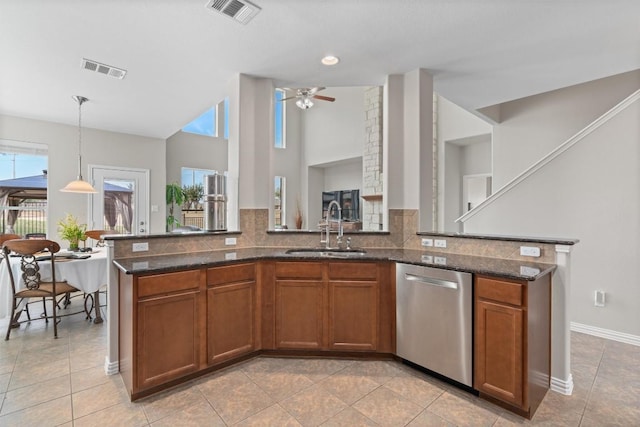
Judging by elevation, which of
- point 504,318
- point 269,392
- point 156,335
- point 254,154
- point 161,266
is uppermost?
point 254,154

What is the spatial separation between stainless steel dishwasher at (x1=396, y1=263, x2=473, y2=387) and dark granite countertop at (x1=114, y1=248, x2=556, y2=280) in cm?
9

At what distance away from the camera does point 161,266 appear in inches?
84.5

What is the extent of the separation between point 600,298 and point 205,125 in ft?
25.9

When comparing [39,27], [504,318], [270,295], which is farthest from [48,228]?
[504,318]

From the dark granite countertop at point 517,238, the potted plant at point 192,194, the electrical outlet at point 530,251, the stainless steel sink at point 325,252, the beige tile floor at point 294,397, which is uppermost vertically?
the potted plant at point 192,194

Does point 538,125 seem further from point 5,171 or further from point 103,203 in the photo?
point 5,171

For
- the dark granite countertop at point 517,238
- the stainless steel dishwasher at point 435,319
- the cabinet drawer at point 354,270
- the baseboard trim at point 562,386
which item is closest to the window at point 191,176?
the cabinet drawer at point 354,270

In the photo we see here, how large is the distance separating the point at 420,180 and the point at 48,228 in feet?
19.2

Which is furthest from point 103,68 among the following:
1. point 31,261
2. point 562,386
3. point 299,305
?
point 562,386

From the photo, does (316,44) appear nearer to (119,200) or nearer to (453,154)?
(453,154)

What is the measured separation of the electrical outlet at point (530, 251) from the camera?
2.29 metres

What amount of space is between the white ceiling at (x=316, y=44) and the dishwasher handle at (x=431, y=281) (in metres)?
1.94

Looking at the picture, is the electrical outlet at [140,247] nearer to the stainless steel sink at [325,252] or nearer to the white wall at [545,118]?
the stainless steel sink at [325,252]

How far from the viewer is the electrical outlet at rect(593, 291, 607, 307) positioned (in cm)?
317
